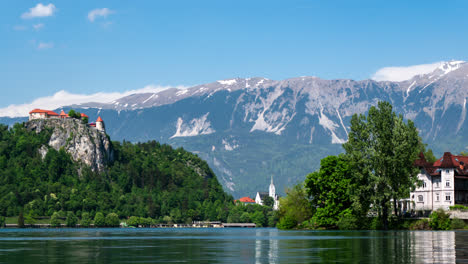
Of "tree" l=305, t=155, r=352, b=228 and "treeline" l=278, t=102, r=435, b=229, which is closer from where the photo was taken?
"treeline" l=278, t=102, r=435, b=229

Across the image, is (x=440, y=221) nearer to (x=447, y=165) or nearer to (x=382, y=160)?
(x=382, y=160)

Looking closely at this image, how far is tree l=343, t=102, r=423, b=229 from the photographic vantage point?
13562 cm

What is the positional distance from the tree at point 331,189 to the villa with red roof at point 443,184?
33153 millimetres

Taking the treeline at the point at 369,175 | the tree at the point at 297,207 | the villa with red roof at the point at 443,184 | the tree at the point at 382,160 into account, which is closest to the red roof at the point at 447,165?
the villa with red roof at the point at 443,184

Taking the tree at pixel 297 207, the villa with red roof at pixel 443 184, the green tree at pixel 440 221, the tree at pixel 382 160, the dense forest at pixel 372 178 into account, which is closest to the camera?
the tree at pixel 382 160

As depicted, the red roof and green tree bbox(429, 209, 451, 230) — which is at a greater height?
the red roof

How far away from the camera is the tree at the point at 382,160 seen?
135625mm

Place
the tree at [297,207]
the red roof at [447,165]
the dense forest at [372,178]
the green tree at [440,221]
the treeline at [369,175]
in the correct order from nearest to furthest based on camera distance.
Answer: the treeline at [369,175] < the dense forest at [372,178] < the green tree at [440,221] < the tree at [297,207] < the red roof at [447,165]

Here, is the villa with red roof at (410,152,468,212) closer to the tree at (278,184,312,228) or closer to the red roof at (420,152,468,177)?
the red roof at (420,152,468,177)

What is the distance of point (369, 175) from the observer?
136625 mm

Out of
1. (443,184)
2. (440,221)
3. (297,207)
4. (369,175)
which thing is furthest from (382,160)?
(443,184)

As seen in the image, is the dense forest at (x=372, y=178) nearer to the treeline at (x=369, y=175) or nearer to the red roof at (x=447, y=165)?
the treeline at (x=369, y=175)

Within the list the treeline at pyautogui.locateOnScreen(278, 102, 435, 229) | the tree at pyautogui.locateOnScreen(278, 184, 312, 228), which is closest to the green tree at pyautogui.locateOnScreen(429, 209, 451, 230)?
the treeline at pyautogui.locateOnScreen(278, 102, 435, 229)

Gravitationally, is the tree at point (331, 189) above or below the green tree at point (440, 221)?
above
